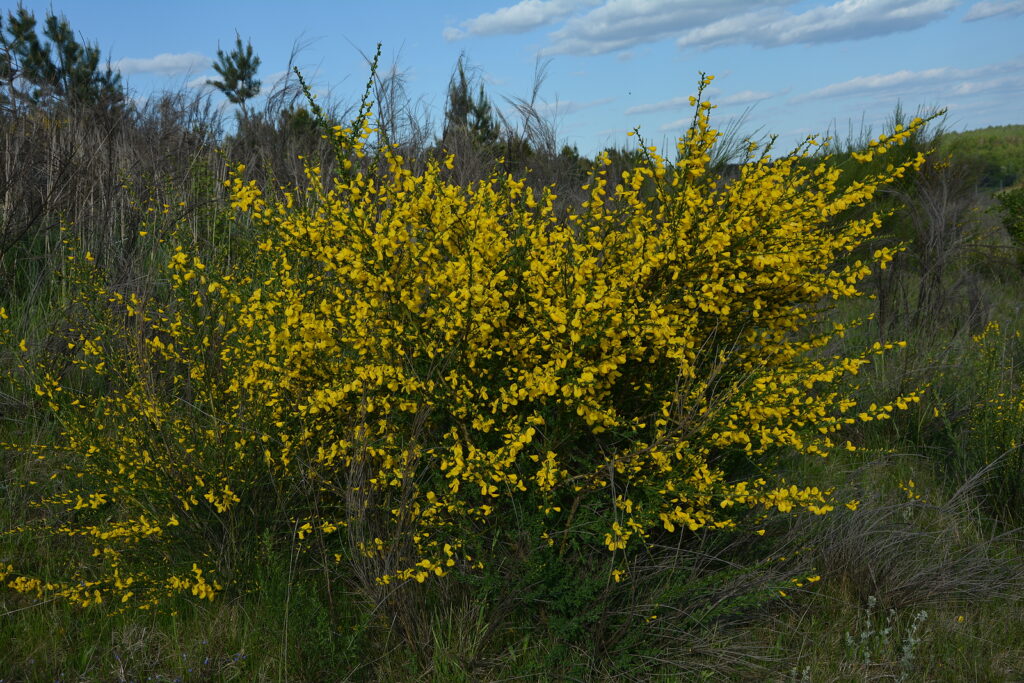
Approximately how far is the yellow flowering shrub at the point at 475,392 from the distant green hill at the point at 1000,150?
21754mm

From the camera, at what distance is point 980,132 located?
1501 inches

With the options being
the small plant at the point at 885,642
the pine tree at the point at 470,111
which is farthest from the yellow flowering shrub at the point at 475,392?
the pine tree at the point at 470,111

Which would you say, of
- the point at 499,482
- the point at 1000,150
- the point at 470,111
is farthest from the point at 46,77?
the point at 1000,150

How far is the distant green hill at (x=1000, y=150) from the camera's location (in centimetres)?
2555

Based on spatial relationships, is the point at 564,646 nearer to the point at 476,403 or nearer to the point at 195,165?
the point at 476,403

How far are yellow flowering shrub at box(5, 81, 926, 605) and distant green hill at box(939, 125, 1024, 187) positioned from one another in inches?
856

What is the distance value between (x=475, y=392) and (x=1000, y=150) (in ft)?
119

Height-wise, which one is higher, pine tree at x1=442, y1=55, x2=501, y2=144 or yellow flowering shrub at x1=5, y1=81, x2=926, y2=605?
pine tree at x1=442, y1=55, x2=501, y2=144

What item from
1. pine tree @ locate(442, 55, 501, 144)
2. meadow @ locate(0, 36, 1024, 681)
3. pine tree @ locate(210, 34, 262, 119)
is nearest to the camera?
meadow @ locate(0, 36, 1024, 681)

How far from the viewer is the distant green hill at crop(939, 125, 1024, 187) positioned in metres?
25.5

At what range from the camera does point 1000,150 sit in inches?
1247

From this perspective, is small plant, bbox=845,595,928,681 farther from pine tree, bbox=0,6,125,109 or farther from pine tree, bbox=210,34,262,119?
pine tree, bbox=210,34,262,119

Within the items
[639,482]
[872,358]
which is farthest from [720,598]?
[872,358]

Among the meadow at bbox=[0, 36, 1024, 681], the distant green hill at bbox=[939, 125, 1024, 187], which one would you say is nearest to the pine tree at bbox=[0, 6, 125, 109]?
the meadow at bbox=[0, 36, 1024, 681]
